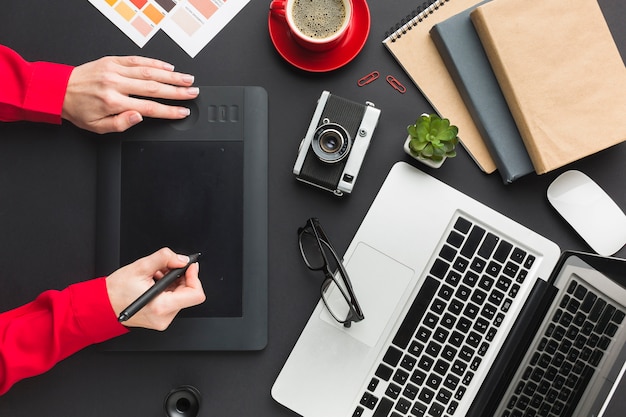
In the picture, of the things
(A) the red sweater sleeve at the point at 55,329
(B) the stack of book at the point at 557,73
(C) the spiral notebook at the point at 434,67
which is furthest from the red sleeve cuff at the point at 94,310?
(B) the stack of book at the point at 557,73

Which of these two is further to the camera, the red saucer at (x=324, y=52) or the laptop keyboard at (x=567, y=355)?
the red saucer at (x=324, y=52)

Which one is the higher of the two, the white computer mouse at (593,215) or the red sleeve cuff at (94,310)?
the white computer mouse at (593,215)

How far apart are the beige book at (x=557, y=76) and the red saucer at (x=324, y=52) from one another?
0.20 meters

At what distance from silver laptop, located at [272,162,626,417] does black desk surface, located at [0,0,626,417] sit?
0.13 ft

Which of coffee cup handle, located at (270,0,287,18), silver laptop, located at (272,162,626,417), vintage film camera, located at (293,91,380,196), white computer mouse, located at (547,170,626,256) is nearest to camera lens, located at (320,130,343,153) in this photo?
vintage film camera, located at (293,91,380,196)

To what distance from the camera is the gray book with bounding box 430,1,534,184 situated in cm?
103

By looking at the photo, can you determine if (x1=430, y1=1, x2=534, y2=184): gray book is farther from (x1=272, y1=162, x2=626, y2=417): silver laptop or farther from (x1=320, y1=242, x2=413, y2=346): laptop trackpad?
(x1=320, y1=242, x2=413, y2=346): laptop trackpad

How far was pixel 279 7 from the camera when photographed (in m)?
1.01

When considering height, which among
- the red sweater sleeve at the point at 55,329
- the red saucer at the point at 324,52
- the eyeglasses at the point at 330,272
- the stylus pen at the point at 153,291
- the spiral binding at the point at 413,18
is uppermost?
the spiral binding at the point at 413,18

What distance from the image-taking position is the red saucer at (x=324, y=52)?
3.47 feet

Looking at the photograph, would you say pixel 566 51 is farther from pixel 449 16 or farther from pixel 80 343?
pixel 80 343

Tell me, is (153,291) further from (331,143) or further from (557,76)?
(557,76)

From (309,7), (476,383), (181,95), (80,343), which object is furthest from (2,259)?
(476,383)

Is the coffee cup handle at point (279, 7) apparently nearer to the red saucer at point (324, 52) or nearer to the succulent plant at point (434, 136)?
the red saucer at point (324, 52)
